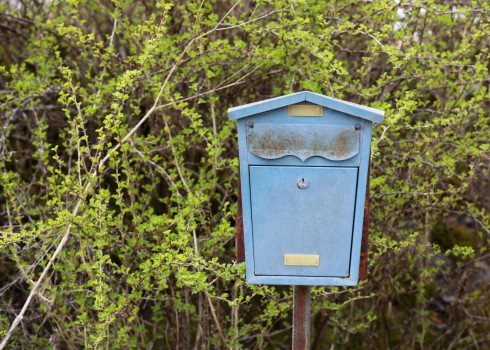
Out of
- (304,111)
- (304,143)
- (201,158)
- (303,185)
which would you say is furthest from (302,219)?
(201,158)

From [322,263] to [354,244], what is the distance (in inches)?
5.0

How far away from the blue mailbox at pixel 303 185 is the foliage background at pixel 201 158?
0.36 metres

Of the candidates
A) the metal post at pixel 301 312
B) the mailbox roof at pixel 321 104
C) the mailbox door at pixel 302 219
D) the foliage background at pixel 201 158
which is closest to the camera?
the mailbox roof at pixel 321 104

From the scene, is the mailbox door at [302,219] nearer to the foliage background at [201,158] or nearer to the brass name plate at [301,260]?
the brass name plate at [301,260]

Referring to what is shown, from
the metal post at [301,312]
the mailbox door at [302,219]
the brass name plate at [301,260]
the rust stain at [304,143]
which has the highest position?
the rust stain at [304,143]

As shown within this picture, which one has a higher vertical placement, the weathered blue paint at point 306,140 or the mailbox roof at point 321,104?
the mailbox roof at point 321,104

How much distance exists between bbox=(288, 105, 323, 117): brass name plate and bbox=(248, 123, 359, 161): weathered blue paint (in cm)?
4

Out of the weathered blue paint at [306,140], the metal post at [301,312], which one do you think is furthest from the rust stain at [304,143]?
the metal post at [301,312]

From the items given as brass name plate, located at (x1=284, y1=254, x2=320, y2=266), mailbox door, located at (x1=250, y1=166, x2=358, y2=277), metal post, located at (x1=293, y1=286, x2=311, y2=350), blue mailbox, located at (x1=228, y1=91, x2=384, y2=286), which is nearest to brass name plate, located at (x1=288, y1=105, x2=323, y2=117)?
blue mailbox, located at (x1=228, y1=91, x2=384, y2=286)

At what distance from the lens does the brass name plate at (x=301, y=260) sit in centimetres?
238

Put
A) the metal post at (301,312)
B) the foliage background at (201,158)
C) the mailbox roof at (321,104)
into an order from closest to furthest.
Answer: the mailbox roof at (321,104) → the metal post at (301,312) → the foliage background at (201,158)

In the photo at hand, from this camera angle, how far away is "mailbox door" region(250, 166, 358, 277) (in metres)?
2.33

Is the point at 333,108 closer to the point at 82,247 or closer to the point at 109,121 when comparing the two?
the point at 109,121

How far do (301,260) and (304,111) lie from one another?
0.51 meters
